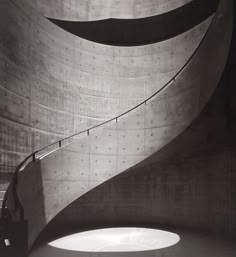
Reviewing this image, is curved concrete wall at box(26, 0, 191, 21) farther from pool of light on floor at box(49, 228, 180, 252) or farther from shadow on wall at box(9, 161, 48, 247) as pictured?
pool of light on floor at box(49, 228, 180, 252)

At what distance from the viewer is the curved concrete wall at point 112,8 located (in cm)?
858

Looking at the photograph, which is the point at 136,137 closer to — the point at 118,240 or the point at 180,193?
the point at 118,240

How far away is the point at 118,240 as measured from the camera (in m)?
6.36

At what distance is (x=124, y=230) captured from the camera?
748 cm

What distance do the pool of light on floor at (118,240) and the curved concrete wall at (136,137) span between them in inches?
34.1

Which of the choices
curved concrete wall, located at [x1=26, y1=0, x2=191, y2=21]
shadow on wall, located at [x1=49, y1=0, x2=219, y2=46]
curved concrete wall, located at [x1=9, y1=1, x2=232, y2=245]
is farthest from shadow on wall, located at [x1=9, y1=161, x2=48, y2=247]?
curved concrete wall, located at [x1=26, y1=0, x2=191, y2=21]

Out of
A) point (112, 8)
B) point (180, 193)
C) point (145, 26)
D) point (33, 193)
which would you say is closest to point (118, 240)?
point (33, 193)

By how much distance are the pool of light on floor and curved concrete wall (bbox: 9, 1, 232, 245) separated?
0.86 m

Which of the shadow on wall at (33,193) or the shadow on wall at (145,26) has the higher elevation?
the shadow on wall at (145,26)

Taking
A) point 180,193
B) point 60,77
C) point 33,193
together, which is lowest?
point 180,193

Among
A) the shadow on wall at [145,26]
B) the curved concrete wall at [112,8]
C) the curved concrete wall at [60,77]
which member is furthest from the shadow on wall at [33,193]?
the curved concrete wall at [112,8]

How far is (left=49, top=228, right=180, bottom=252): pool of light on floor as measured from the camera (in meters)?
5.75

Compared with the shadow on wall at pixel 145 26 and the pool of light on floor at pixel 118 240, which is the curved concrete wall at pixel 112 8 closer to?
the shadow on wall at pixel 145 26

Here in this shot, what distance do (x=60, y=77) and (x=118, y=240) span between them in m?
4.36
